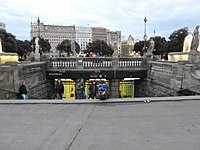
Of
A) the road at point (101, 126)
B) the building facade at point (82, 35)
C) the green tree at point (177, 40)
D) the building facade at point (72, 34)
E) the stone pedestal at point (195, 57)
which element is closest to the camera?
the road at point (101, 126)

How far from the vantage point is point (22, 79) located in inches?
454

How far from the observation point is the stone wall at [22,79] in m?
9.83

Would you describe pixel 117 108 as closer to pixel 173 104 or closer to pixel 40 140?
pixel 173 104

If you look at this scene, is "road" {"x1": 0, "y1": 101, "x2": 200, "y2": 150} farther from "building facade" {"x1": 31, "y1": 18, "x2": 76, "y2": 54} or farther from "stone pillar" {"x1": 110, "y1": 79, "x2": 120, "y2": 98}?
"building facade" {"x1": 31, "y1": 18, "x2": 76, "y2": 54}

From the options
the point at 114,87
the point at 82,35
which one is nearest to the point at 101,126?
the point at 114,87

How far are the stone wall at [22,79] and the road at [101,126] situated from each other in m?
3.78

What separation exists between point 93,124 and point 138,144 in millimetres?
1468

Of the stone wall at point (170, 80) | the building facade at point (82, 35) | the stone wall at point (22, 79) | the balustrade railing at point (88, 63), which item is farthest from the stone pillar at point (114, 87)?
the building facade at point (82, 35)

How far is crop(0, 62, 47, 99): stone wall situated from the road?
3775mm

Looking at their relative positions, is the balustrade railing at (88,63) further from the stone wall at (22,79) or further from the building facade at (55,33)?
the building facade at (55,33)

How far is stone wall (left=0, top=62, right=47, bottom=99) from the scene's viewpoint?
387 inches

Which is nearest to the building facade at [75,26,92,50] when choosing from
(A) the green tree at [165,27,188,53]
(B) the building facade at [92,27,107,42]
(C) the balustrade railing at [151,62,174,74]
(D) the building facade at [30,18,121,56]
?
(D) the building facade at [30,18,121,56]

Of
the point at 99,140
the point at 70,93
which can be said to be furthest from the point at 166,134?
the point at 70,93

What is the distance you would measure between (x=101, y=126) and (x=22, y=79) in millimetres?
8777
